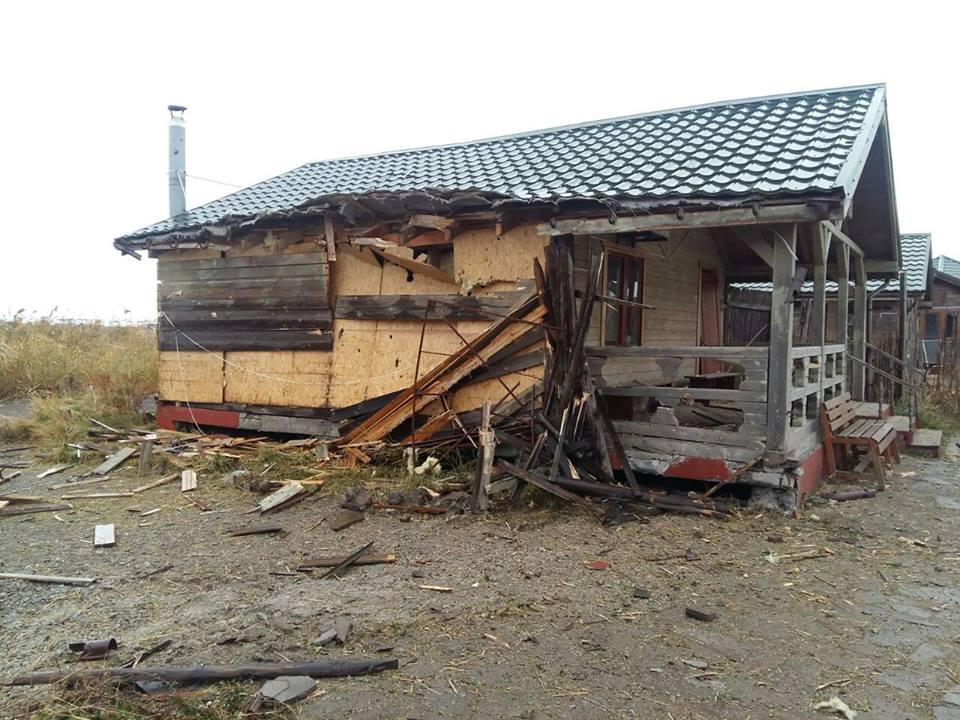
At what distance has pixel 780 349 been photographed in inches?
268

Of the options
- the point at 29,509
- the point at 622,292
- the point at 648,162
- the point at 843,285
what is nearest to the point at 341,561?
the point at 29,509

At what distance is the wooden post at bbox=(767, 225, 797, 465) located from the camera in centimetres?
671

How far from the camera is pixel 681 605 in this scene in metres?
4.74

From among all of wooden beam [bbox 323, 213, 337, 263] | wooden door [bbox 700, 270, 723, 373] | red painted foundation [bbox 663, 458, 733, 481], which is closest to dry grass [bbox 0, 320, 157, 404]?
wooden beam [bbox 323, 213, 337, 263]

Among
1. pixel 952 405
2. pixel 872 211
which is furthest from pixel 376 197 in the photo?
pixel 952 405

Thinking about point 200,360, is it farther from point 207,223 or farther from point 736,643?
point 736,643

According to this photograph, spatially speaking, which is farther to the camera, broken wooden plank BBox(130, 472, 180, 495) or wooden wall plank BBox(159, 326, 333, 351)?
wooden wall plank BBox(159, 326, 333, 351)

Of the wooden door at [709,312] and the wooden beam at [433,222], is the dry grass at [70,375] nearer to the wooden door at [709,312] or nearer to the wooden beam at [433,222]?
the wooden beam at [433,222]

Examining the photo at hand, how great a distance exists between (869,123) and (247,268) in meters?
8.10

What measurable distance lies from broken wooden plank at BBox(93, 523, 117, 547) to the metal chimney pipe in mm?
7157

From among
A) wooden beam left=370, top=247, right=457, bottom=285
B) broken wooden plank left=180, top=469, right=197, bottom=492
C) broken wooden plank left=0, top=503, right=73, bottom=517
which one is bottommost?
broken wooden plank left=0, top=503, right=73, bottom=517

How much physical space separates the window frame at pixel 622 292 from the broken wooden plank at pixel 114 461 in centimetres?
639

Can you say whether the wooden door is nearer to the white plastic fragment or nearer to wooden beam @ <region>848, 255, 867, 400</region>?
wooden beam @ <region>848, 255, 867, 400</region>

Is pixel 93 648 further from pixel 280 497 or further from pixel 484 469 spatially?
pixel 484 469
